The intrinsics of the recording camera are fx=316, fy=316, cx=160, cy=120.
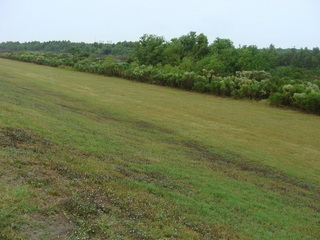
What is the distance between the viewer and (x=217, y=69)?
5222 centimetres

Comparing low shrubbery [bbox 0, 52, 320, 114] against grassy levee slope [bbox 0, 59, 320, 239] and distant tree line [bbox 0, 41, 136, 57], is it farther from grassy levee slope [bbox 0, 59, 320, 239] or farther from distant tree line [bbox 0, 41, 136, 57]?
distant tree line [bbox 0, 41, 136, 57]

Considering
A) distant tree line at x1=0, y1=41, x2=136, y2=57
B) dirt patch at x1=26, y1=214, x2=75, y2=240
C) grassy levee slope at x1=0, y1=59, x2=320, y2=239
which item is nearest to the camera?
dirt patch at x1=26, y1=214, x2=75, y2=240

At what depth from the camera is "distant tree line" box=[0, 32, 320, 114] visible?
113 feet

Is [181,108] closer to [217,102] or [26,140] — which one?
[217,102]

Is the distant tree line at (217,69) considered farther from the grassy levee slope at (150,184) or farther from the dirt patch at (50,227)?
the dirt patch at (50,227)

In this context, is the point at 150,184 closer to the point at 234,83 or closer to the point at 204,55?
the point at 234,83

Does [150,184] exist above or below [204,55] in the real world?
below

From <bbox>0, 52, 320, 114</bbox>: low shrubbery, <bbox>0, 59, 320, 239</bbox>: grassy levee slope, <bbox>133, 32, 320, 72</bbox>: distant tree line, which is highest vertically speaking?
<bbox>133, 32, 320, 72</bbox>: distant tree line

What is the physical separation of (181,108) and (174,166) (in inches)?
757

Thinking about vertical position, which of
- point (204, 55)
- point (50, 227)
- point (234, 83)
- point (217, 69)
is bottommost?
point (50, 227)

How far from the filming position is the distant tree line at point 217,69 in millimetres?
34344

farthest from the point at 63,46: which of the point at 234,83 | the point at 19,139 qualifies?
the point at 19,139

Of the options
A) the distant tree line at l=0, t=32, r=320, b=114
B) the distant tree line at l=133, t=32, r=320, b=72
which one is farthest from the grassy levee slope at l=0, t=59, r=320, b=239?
the distant tree line at l=133, t=32, r=320, b=72

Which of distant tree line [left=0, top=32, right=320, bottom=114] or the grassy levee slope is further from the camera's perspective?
distant tree line [left=0, top=32, right=320, bottom=114]
